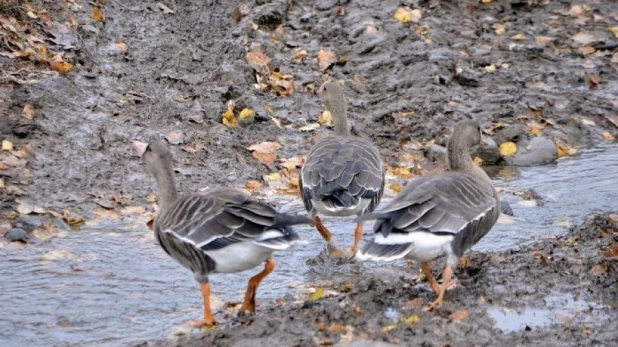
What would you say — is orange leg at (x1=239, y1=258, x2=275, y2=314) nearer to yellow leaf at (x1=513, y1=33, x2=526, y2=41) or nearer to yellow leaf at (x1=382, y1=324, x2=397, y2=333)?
yellow leaf at (x1=382, y1=324, x2=397, y2=333)

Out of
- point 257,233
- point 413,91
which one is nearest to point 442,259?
point 257,233

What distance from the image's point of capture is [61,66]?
1195 cm

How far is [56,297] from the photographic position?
26.0 feet

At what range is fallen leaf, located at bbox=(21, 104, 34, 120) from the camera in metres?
10.9

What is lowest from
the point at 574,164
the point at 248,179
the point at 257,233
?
the point at 574,164

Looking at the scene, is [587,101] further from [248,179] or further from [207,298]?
[207,298]

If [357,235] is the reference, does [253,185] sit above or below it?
above

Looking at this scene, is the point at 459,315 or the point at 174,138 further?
the point at 174,138

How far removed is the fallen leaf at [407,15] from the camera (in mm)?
14797

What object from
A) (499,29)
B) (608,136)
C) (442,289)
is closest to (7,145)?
(442,289)

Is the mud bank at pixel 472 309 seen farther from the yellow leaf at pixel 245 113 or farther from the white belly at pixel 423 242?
the yellow leaf at pixel 245 113

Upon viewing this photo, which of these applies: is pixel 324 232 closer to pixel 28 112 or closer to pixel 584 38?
pixel 28 112

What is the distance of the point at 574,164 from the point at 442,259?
3805mm

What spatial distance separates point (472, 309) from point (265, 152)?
4871 mm
